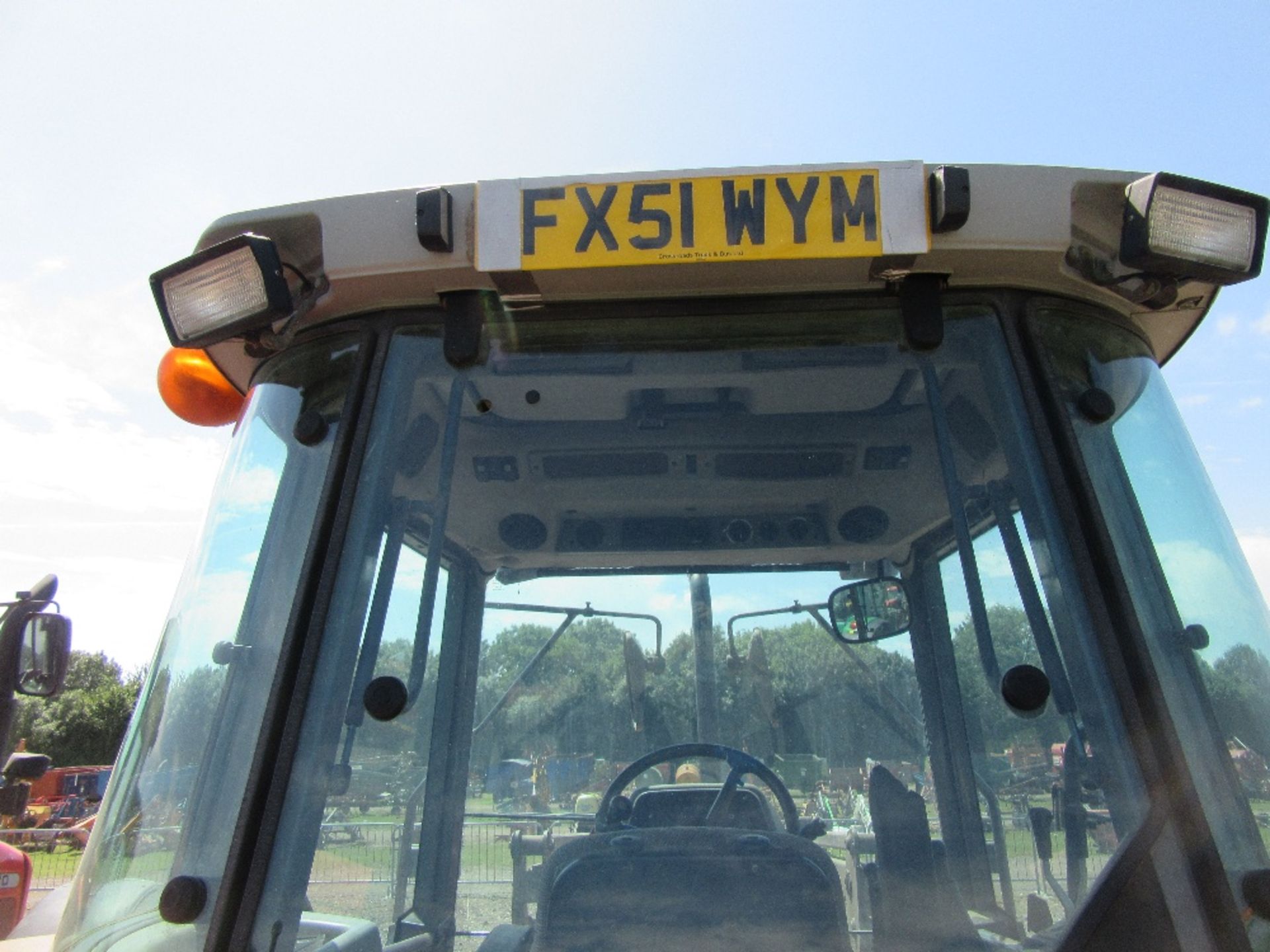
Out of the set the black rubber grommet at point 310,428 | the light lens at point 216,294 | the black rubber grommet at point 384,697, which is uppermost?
the light lens at point 216,294

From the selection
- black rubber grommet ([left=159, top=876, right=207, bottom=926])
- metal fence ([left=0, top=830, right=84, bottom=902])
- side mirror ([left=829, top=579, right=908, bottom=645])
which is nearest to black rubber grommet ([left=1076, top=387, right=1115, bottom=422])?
side mirror ([left=829, top=579, right=908, bottom=645])

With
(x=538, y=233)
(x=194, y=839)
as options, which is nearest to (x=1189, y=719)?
(x=538, y=233)

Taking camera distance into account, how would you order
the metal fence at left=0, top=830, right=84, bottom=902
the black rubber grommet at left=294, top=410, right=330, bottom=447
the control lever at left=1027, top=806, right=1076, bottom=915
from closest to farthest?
the control lever at left=1027, top=806, right=1076, bottom=915 < the black rubber grommet at left=294, top=410, right=330, bottom=447 < the metal fence at left=0, top=830, right=84, bottom=902

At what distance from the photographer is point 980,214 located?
1.66 m

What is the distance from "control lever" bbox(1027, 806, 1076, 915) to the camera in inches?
57.3

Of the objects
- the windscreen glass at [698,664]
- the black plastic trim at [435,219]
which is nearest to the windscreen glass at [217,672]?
the windscreen glass at [698,664]

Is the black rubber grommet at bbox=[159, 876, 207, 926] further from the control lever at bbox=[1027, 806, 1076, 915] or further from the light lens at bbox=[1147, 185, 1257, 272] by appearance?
the light lens at bbox=[1147, 185, 1257, 272]

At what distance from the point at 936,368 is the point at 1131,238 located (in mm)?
338

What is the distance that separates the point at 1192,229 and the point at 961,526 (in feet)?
1.80

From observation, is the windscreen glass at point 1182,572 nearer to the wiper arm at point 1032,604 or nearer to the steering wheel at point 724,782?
the wiper arm at point 1032,604

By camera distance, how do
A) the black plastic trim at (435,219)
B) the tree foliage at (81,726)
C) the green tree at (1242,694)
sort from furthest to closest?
the tree foliage at (81,726) < the black plastic trim at (435,219) < the green tree at (1242,694)

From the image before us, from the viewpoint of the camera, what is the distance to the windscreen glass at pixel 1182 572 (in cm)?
151

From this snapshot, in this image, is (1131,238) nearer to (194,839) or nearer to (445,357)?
(445,357)

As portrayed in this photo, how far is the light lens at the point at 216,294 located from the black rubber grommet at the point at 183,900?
0.82 m
